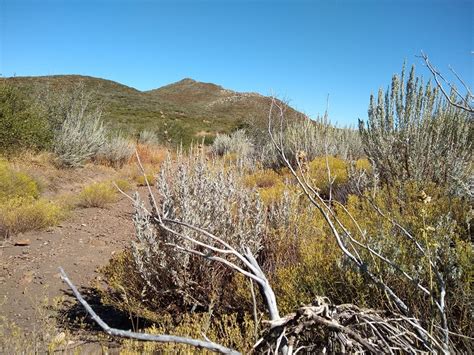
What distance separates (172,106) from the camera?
51.6 meters

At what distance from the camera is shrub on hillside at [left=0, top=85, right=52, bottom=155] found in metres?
9.52

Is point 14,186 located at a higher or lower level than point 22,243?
higher

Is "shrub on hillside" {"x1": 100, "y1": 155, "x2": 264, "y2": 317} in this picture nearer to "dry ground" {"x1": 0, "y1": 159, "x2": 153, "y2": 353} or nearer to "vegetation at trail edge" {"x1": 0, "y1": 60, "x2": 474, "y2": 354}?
"vegetation at trail edge" {"x1": 0, "y1": 60, "x2": 474, "y2": 354}

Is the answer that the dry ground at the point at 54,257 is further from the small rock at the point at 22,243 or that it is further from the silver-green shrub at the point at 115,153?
the silver-green shrub at the point at 115,153

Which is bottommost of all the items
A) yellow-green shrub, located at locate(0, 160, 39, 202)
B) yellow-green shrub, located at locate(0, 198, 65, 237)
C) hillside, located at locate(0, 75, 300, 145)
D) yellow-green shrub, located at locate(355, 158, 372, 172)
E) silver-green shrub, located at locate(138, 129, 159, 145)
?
yellow-green shrub, located at locate(0, 198, 65, 237)

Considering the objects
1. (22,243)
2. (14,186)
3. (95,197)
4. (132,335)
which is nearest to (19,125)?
(14,186)

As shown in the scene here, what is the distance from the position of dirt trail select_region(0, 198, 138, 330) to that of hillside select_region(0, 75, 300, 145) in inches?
365

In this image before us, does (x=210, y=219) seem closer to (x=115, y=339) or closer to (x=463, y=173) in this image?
(x=115, y=339)

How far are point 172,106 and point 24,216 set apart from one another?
47564mm

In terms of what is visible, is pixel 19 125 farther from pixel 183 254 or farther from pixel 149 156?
pixel 183 254

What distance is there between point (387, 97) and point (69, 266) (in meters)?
5.09

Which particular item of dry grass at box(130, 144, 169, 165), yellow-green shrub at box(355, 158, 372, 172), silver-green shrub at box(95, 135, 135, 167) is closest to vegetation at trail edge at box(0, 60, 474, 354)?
yellow-green shrub at box(355, 158, 372, 172)

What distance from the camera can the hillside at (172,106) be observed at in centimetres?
2244

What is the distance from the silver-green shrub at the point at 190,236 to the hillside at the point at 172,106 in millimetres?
11134
